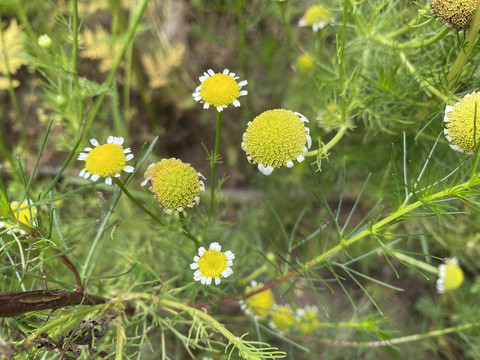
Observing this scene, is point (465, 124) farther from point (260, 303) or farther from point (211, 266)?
point (260, 303)

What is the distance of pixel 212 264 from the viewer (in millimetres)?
926

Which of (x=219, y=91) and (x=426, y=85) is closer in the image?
(x=219, y=91)

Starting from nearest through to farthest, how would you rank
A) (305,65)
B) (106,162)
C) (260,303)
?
(106,162) < (260,303) < (305,65)

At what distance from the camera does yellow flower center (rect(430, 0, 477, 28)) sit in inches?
31.8

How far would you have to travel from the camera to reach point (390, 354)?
1.83m

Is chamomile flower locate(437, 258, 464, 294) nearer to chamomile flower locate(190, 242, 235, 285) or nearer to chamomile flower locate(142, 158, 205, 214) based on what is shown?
chamomile flower locate(190, 242, 235, 285)

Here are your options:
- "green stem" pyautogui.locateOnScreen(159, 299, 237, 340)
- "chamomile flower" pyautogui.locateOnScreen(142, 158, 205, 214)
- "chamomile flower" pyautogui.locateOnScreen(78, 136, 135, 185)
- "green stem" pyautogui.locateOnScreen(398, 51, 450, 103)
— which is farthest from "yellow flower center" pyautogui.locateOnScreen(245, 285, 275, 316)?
"green stem" pyautogui.locateOnScreen(398, 51, 450, 103)

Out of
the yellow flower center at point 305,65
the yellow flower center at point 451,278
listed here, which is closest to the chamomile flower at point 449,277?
the yellow flower center at point 451,278

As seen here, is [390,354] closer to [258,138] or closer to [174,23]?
[258,138]

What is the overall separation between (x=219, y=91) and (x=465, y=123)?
528 millimetres

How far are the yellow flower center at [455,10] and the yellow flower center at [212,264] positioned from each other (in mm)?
711

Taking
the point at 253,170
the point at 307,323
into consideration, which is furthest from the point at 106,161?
the point at 253,170

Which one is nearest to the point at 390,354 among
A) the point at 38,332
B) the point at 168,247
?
the point at 168,247

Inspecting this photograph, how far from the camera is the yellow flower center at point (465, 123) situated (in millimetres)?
823
